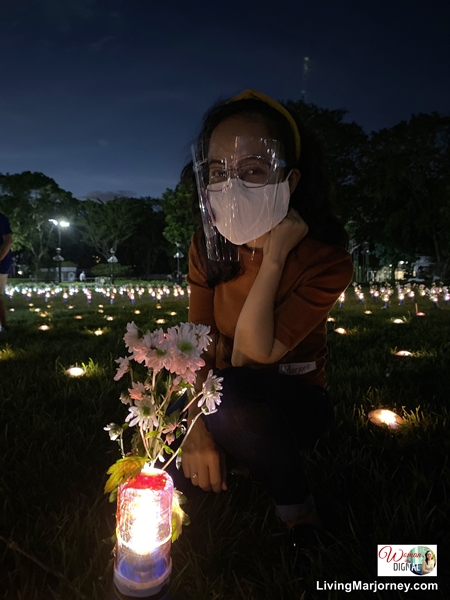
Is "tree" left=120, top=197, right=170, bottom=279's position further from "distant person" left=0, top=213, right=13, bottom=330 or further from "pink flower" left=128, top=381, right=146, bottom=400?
"pink flower" left=128, top=381, right=146, bottom=400

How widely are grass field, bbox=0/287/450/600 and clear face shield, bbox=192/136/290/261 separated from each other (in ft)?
2.83

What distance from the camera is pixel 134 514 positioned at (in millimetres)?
1023

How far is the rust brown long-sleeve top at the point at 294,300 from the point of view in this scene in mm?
1574

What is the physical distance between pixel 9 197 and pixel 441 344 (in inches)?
1346

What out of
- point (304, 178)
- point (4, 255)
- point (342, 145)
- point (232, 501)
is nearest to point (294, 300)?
point (304, 178)

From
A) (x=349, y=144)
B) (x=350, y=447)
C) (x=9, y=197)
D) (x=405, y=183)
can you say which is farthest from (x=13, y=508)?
(x=9, y=197)

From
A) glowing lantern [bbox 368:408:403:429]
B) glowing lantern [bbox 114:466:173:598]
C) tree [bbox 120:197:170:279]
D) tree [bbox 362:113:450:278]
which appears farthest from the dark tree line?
glowing lantern [bbox 114:466:173:598]

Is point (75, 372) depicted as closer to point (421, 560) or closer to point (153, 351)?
point (153, 351)

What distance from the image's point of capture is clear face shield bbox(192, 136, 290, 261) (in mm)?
1580

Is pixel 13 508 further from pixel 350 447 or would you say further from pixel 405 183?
pixel 405 183

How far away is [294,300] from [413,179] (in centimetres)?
2464

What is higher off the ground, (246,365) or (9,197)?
(9,197)

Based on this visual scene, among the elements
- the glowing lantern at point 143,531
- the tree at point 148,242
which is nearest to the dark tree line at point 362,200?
the tree at point 148,242

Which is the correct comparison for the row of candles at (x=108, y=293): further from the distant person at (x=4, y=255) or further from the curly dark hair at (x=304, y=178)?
the curly dark hair at (x=304, y=178)
